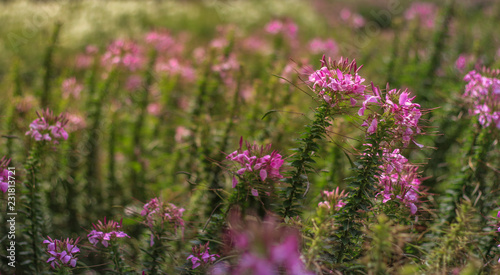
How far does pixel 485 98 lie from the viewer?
174cm

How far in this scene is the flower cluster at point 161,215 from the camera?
4.62 ft

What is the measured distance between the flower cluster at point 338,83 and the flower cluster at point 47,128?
107 cm

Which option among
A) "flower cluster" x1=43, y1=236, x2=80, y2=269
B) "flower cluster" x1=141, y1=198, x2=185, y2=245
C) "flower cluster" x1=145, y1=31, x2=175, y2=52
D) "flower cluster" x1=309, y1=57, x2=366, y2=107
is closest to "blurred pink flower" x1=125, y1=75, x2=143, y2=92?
"flower cluster" x1=145, y1=31, x2=175, y2=52

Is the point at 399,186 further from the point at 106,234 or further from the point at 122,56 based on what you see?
the point at 122,56

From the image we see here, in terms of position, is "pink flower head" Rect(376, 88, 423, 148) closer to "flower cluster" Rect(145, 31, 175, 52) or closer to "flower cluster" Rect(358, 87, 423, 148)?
"flower cluster" Rect(358, 87, 423, 148)

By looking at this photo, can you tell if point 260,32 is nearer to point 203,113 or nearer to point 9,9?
point 203,113

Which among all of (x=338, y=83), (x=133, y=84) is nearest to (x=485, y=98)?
(x=338, y=83)

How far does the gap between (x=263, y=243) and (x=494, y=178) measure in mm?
1752

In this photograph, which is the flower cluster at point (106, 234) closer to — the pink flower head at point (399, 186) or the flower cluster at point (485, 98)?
the pink flower head at point (399, 186)

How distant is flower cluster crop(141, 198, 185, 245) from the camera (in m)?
1.41

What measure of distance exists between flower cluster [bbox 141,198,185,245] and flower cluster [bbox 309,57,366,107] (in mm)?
725

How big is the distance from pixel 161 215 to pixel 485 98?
157 centimetres

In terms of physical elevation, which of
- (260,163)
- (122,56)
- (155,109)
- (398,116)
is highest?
(398,116)

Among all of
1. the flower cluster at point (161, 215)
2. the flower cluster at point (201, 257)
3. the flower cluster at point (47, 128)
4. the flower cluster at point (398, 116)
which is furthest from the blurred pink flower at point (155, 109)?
the flower cluster at point (398, 116)
